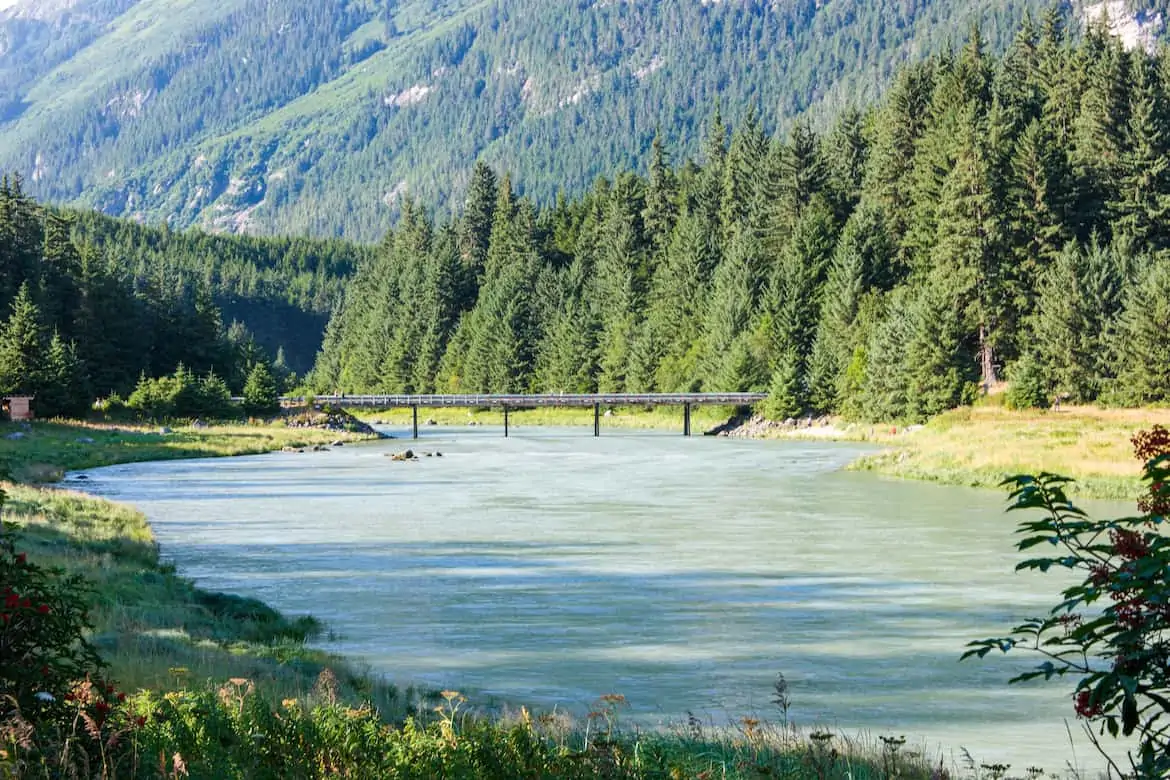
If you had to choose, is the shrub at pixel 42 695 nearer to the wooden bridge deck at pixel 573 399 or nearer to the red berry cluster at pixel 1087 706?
the red berry cluster at pixel 1087 706

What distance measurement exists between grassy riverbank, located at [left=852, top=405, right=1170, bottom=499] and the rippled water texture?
295cm

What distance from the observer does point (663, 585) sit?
2758 cm

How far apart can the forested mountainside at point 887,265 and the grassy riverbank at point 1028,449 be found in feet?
18.9

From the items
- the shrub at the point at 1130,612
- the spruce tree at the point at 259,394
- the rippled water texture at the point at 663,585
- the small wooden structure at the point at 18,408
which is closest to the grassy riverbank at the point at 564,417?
the spruce tree at the point at 259,394

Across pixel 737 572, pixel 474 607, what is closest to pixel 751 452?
pixel 737 572

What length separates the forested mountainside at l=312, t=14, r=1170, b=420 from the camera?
83.8 meters

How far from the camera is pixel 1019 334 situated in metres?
88.9

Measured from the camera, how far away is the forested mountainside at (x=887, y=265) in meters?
83.8

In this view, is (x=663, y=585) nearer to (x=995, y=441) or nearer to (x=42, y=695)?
(x=42, y=695)

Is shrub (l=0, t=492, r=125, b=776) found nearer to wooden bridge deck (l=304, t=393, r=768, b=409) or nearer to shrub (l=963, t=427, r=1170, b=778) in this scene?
shrub (l=963, t=427, r=1170, b=778)

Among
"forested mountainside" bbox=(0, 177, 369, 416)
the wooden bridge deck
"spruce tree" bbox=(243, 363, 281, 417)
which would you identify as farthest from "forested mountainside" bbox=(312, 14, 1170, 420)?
"forested mountainside" bbox=(0, 177, 369, 416)

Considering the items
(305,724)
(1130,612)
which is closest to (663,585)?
(305,724)

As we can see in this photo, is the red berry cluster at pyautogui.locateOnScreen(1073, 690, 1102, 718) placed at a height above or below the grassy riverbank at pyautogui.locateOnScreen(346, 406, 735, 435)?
above

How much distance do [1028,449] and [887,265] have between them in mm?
52155
